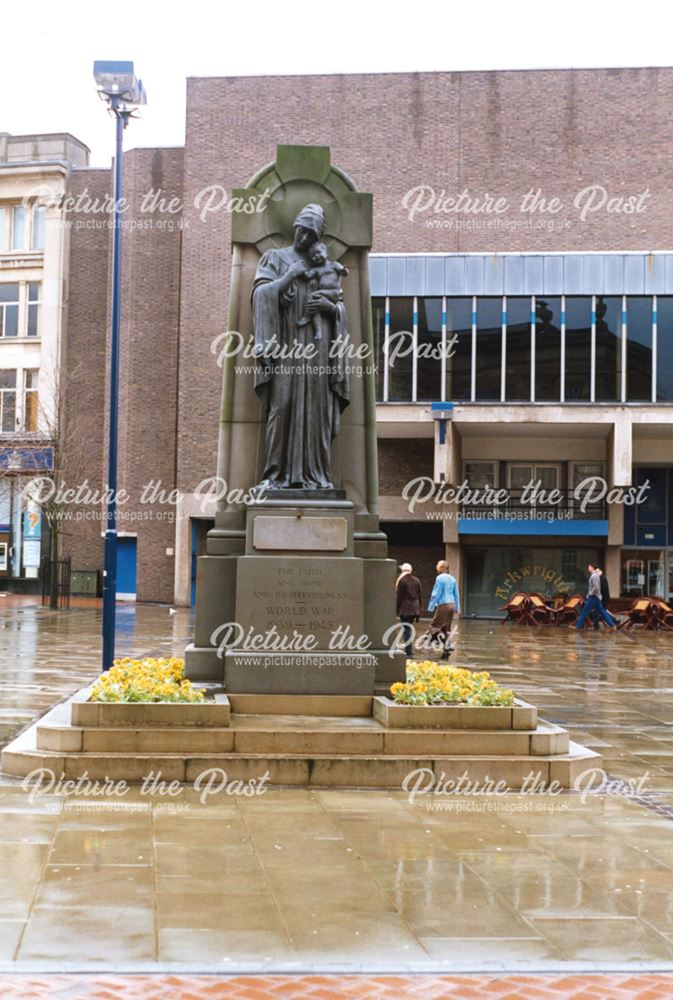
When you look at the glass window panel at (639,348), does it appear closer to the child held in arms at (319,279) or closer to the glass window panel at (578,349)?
the glass window panel at (578,349)

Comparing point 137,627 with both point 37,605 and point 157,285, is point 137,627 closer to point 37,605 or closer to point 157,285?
point 37,605

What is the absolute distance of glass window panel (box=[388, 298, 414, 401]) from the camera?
40906 mm

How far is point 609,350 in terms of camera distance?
40156mm

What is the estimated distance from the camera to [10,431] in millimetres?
51219

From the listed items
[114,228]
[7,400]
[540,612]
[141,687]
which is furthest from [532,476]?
[141,687]

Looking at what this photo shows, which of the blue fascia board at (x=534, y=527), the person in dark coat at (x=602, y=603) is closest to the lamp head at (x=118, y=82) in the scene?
the person in dark coat at (x=602, y=603)

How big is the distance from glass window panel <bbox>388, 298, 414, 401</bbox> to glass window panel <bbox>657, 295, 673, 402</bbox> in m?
8.13

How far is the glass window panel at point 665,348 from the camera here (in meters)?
39.9

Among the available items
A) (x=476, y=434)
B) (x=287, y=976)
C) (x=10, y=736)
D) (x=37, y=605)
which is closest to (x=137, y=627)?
(x=37, y=605)

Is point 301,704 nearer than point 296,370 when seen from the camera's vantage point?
Yes

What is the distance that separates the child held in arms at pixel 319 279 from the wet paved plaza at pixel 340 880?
4910 millimetres

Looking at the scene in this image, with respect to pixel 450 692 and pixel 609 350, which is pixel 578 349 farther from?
pixel 450 692

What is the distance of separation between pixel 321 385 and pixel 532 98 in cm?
3504

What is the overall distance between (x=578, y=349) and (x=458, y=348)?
395 centimetres
